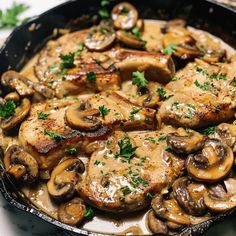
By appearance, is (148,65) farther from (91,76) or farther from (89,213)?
(89,213)

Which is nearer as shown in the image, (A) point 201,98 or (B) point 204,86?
(A) point 201,98

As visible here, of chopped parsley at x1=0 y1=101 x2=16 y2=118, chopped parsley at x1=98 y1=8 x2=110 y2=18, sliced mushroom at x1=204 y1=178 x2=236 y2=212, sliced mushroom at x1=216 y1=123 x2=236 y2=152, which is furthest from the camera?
chopped parsley at x1=98 y1=8 x2=110 y2=18

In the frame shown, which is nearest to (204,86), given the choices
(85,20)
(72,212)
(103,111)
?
(103,111)

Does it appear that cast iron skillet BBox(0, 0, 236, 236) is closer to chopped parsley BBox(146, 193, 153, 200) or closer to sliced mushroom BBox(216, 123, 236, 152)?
sliced mushroom BBox(216, 123, 236, 152)

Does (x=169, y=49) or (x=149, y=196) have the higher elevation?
(x=169, y=49)

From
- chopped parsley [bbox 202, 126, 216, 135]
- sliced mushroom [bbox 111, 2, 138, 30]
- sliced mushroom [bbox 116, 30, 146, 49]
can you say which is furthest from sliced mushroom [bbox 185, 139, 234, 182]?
sliced mushroom [bbox 111, 2, 138, 30]

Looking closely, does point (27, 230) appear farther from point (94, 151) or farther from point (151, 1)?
point (151, 1)

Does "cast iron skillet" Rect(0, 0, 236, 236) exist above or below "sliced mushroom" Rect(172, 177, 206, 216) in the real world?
above

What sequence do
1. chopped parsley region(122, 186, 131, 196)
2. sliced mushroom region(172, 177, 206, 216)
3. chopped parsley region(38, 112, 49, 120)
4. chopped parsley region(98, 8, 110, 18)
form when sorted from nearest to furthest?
sliced mushroom region(172, 177, 206, 216) → chopped parsley region(122, 186, 131, 196) → chopped parsley region(38, 112, 49, 120) → chopped parsley region(98, 8, 110, 18)
